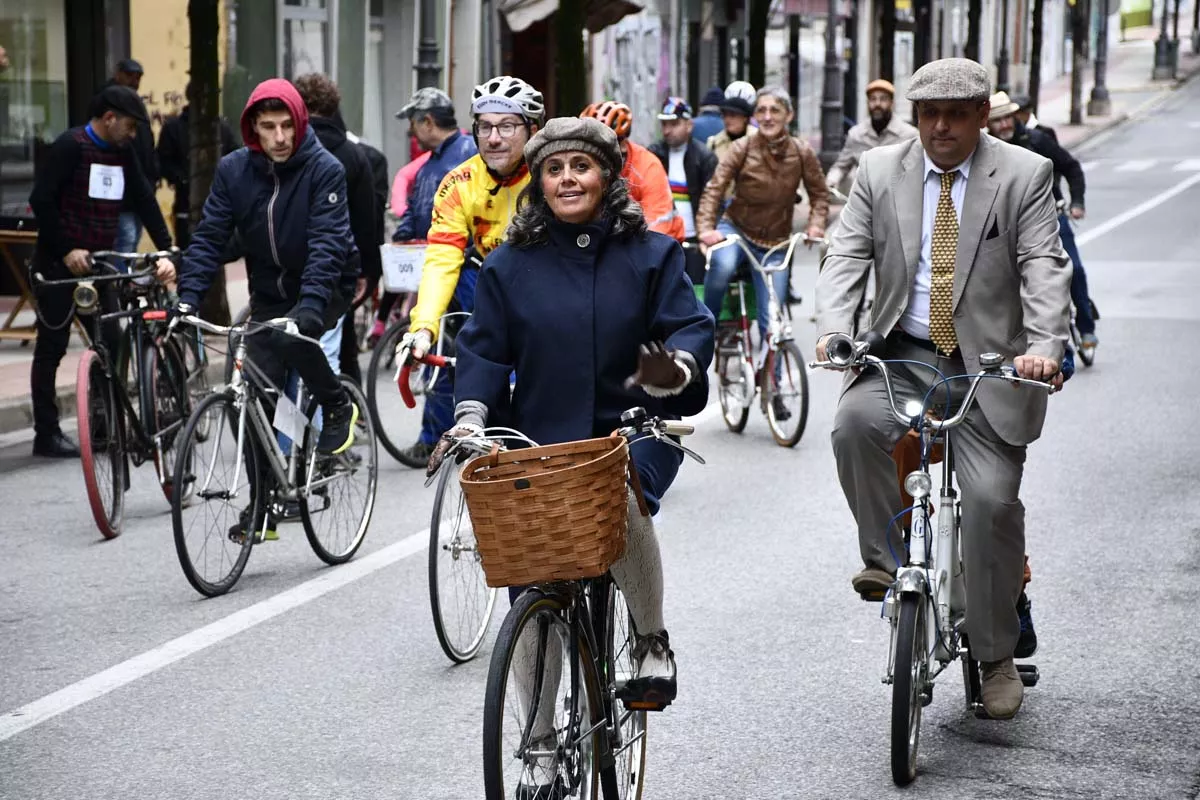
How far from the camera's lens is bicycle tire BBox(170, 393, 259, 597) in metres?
6.98

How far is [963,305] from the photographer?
5375 millimetres

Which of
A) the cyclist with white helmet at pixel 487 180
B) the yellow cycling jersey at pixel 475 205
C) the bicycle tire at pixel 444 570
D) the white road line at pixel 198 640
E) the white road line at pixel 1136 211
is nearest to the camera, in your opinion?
the white road line at pixel 198 640

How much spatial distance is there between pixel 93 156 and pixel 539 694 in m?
6.61

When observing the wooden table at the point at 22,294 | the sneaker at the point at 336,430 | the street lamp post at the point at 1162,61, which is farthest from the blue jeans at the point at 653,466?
the street lamp post at the point at 1162,61

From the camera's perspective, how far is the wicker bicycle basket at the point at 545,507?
154 inches

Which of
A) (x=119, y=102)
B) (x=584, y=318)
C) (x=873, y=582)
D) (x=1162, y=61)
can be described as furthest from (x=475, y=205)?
(x=1162, y=61)

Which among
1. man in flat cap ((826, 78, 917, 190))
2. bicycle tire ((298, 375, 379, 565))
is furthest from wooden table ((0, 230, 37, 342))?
bicycle tire ((298, 375, 379, 565))

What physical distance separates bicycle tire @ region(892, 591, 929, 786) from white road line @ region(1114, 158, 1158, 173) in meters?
31.5

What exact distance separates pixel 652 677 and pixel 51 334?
624 cm

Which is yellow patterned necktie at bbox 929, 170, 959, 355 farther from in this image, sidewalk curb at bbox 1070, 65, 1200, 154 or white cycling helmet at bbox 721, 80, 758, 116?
sidewalk curb at bbox 1070, 65, 1200, 154

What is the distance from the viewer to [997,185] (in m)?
5.36

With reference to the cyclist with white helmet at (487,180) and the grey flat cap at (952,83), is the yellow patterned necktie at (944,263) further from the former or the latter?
the cyclist with white helmet at (487,180)

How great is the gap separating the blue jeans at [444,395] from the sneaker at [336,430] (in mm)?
510

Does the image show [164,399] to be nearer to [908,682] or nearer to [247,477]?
[247,477]
